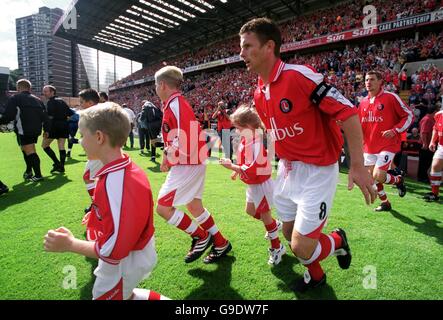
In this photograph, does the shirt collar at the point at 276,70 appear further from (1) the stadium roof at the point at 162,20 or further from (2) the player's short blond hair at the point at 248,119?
(1) the stadium roof at the point at 162,20

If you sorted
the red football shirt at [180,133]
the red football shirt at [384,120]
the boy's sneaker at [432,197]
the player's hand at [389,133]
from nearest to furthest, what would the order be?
the red football shirt at [180,133] < the player's hand at [389,133] < the red football shirt at [384,120] < the boy's sneaker at [432,197]

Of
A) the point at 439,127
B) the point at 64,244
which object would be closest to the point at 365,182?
the point at 64,244

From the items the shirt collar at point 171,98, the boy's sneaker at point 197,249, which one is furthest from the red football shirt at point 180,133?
the boy's sneaker at point 197,249

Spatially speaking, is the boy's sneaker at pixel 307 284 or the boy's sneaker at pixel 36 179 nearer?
the boy's sneaker at pixel 307 284

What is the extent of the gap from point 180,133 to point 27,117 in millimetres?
5313

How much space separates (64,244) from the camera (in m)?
1.58

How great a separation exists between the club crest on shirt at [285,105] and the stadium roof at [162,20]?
28.4 meters

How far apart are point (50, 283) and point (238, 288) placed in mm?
1779

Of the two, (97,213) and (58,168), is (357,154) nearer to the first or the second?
(97,213)

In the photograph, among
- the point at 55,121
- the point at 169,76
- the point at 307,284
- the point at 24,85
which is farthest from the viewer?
the point at 55,121

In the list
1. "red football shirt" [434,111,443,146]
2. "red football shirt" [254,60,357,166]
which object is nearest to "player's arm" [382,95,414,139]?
"red football shirt" [434,111,443,146]

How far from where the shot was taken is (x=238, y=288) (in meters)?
2.72

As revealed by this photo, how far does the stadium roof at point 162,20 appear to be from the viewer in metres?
29.2
